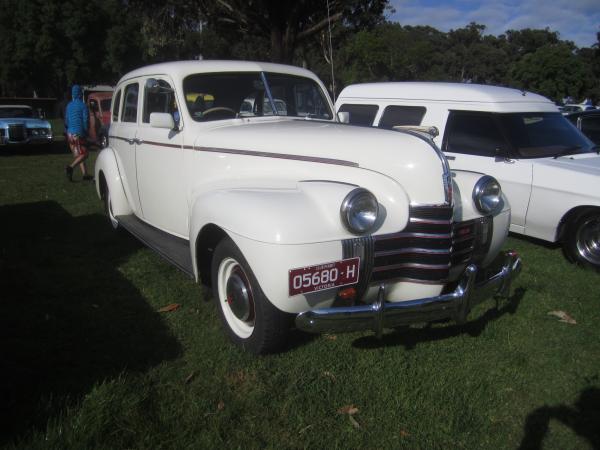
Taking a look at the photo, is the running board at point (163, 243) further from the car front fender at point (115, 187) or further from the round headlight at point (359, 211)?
the round headlight at point (359, 211)

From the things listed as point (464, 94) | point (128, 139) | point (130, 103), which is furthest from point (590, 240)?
point (130, 103)

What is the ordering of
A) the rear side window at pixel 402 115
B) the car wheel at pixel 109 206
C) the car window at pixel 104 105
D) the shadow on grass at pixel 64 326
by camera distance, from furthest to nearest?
the car window at pixel 104 105 < the rear side window at pixel 402 115 < the car wheel at pixel 109 206 < the shadow on grass at pixel 64 326

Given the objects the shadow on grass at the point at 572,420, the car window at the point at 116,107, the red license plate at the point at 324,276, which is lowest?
the shadow on grass at the point at 572,420

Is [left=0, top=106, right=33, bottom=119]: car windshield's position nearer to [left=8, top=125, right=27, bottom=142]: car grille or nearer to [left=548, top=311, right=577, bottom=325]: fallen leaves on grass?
[left=8, top=125, right=27, bottom=142]: car grille

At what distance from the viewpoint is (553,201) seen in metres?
5.07

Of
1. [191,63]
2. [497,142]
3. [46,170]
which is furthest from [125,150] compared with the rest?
[46,170]

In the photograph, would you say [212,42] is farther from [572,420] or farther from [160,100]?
[572,420]

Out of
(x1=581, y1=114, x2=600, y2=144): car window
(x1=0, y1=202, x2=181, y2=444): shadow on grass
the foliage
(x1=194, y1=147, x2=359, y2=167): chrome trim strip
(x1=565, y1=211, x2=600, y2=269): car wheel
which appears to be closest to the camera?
(x1=0, y1=202, x2=181, y2=444): shadow on grass

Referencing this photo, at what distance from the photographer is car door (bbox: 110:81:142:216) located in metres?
4.93

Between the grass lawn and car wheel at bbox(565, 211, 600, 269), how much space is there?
0.52 meters

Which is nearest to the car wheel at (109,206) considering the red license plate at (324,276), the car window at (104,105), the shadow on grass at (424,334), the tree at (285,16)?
the shadow on grass at (424,334)

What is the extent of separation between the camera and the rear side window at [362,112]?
7.19 metres

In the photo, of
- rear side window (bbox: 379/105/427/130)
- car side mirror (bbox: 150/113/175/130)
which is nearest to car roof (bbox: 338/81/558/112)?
rear side window (bbox: 379/105/427/130)

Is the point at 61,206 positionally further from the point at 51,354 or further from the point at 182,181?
the point at 51,354
